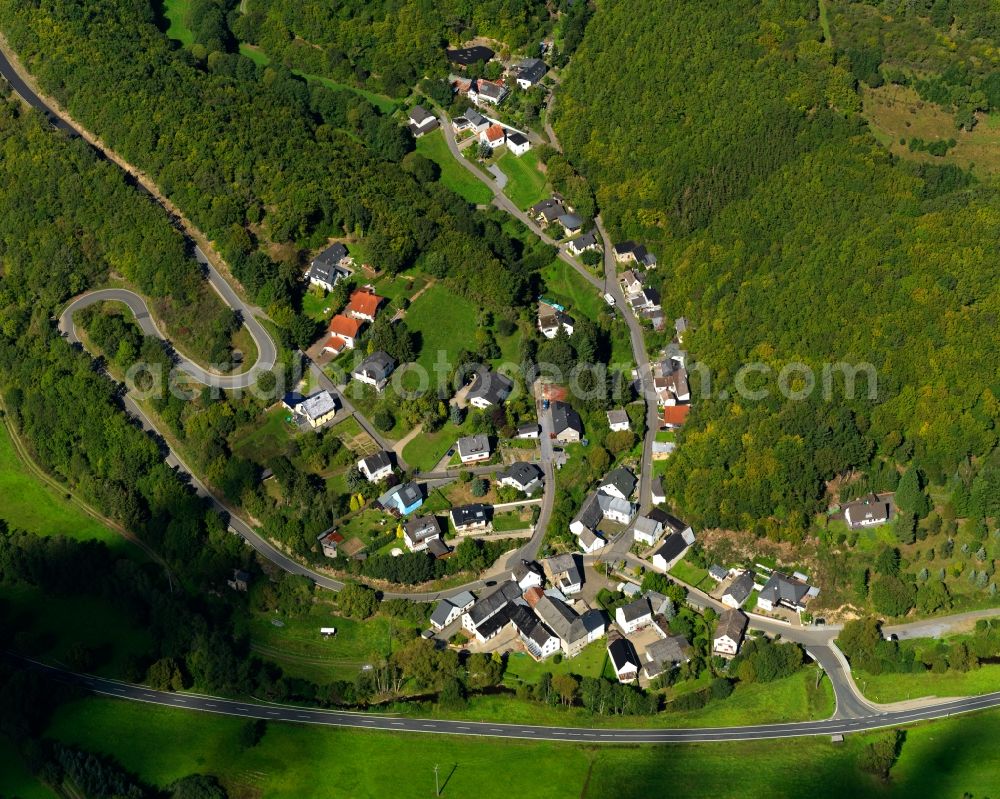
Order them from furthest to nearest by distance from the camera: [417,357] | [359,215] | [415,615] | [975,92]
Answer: [975,92] < [359,215] < [417,357] < [415,615]

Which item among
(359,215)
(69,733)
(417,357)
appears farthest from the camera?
(359,215)

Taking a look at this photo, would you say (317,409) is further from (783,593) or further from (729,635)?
(783,593)

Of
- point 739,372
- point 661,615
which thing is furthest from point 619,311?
point 661,615

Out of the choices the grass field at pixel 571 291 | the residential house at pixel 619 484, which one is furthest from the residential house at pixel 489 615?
the grass field at pixel 571 291

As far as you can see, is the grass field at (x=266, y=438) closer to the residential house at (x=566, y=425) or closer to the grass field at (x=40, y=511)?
the grass field at (x=40, y=511)

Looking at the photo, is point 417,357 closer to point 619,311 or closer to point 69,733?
point 619,311

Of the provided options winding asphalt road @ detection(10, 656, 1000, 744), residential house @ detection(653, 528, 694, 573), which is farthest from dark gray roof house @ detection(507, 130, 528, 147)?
winding asphalt road @ detection(10, 656, 1000, 744)
